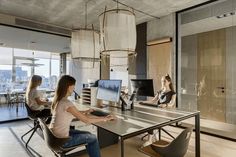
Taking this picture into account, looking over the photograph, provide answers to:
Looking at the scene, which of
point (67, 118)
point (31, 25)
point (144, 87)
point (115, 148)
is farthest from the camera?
point (31, 25)

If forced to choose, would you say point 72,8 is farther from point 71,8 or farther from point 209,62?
point 209,62

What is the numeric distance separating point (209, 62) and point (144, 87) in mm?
2924

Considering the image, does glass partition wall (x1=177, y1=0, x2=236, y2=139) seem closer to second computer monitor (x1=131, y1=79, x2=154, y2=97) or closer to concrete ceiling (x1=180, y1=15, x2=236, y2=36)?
concrete ceiling (x1=180, y1=15, x2=236, y2=36)

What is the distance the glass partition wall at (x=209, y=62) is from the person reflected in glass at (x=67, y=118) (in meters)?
3.14

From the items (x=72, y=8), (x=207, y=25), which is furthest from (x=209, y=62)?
(x=72, y=8)

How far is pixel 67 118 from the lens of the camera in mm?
1979

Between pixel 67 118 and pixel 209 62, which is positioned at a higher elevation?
pixel 209 62

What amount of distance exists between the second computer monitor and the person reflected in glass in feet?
4.64

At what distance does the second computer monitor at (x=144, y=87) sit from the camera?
334cm

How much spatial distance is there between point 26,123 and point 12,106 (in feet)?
10.7

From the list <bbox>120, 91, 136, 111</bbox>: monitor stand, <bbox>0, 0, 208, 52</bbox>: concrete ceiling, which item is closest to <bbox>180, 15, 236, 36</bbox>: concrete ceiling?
<bbox>0, 0, 208, 52</bbox>: concrete ceiling

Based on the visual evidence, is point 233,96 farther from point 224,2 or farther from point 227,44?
point 224,2

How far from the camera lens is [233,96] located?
4480mm

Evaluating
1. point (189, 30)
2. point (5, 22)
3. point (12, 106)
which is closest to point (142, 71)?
point (189, 30)
